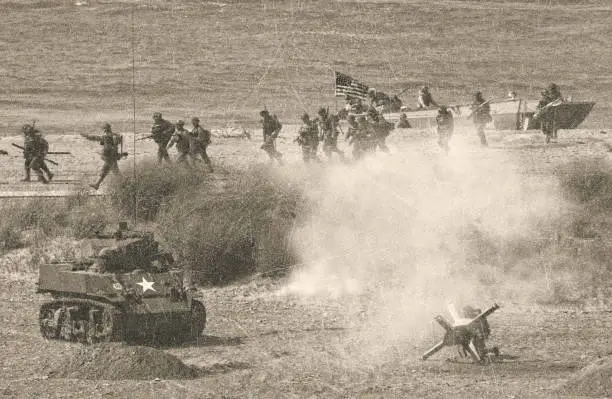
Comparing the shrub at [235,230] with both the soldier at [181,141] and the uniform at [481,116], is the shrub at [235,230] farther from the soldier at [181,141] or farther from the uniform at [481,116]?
the uniform at [481,116]

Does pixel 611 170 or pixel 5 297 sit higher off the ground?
pixel 611 170

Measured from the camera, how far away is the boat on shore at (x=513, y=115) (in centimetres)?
4384

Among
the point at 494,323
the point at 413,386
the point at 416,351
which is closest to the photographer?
the point at 413,386

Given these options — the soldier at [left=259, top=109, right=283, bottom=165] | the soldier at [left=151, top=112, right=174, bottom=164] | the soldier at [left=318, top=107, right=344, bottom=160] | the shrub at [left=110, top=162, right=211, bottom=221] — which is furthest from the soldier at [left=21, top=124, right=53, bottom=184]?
the soldier at [left=318, top=107, right=344, bottom=160]

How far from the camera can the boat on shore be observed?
43.8m

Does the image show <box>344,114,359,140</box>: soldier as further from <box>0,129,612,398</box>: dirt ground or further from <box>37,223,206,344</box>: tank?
<box>37,223,206,344</box>: tank

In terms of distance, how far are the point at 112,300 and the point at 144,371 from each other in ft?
9.80

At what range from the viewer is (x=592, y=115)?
56.4 m

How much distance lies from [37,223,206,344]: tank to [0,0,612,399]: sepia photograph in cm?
3

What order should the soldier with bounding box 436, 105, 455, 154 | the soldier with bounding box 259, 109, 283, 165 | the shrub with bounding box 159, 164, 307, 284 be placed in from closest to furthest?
1. the shrub with bounding box 159, 164, 307, 284
2. the soldier with bounding box 259, 109, 283, 165
3. the soldier with bounding box 436, 105, 455, 154

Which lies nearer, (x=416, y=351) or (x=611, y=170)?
(x=416, y=351)

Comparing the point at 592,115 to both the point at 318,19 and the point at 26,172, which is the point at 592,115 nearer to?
the point at 318,19

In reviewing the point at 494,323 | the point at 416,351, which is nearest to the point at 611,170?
the point at 494,323

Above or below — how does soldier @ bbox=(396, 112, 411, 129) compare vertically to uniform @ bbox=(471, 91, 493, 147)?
below
